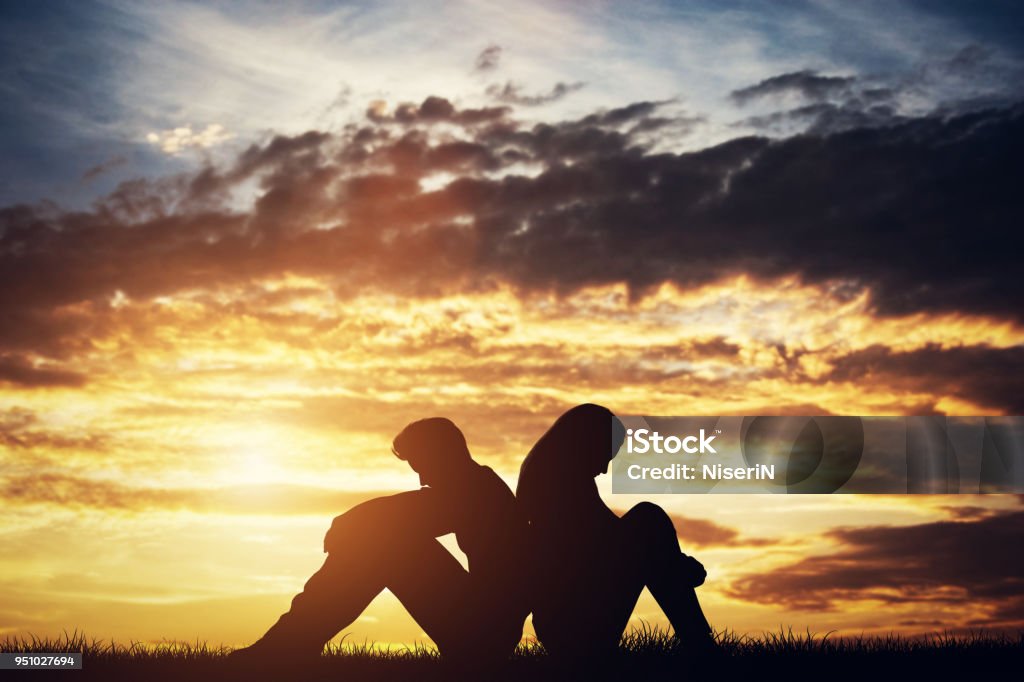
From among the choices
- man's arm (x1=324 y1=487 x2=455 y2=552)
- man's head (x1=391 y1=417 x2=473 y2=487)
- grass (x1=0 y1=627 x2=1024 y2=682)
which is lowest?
grass (x1=0 y1=627 x2=1024 y2=682)

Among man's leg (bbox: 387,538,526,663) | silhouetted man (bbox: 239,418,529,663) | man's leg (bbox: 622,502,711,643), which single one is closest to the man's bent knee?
man's leg (bbox: 622,502,711,643)

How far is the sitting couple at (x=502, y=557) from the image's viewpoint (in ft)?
33.3

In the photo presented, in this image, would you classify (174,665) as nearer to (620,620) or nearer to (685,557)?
(620,620)

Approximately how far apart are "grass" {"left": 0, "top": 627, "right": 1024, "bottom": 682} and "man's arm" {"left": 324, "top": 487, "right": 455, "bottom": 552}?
144 cm

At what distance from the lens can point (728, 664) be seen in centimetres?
1091

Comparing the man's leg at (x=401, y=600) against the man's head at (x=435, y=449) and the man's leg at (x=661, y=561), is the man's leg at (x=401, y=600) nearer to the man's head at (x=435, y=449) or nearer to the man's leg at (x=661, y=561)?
the man's head at (x=435, y=449)

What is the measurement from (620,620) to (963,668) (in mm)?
4579

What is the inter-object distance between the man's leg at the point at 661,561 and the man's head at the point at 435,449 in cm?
180

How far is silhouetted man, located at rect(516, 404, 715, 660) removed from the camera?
10320 millimetres

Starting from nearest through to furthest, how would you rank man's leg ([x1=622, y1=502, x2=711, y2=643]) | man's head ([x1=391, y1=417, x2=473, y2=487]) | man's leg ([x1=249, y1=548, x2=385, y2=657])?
man's leg ([x1=249, y1=548, x2=385, y2=657])
man's head ([x1=391, y1=417, x2=473, y2=487])
man's leg ([x1=622, y1=502, x2=711, y2=643])

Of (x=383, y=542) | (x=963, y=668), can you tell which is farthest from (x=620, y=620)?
(x=963, y=668)

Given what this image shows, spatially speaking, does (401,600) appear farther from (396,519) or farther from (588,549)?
(588,549)

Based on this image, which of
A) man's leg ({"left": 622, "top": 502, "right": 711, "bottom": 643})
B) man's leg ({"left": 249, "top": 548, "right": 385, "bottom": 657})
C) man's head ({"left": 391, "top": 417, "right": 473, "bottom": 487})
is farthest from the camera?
man's leg ({"left": 622, "top": 502, "right": 711, "bottom": 643})

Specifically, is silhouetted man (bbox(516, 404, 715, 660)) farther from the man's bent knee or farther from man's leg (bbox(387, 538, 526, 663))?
man's leg (bbox(387, 538, 526, 663))
